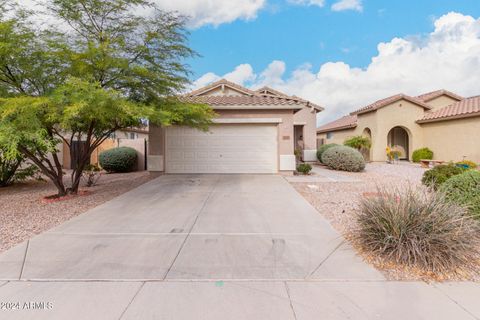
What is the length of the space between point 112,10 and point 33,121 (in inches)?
146

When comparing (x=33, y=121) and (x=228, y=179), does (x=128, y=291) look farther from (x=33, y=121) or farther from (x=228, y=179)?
(x=228, y=179)

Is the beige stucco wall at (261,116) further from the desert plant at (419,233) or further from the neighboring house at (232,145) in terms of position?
the desert plant at (419,233)

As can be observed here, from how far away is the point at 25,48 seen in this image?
652 centimetres

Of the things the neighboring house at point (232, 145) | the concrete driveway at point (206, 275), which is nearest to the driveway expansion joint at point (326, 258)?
the concrete driveway at point (206, 275)

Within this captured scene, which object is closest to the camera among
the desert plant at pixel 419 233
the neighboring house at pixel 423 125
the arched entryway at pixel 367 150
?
the desert plant at pixel 419 233

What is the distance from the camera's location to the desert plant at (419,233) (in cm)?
358

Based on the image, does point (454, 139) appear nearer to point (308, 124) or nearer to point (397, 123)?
point (397, 123)

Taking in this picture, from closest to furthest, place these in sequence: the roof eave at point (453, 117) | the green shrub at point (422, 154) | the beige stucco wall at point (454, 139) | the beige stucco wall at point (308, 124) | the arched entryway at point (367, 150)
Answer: the roof eave at point (453, 117) → the beige stucco wall at point (454, 139) → the green shrub at point (422, 154) → the arched entryway at point (367, 150) → the beige stucco wall at point (308, 124)

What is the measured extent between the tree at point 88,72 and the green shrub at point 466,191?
6.88 metres

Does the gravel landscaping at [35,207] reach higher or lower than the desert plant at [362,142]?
lower

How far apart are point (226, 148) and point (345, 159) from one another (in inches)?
271

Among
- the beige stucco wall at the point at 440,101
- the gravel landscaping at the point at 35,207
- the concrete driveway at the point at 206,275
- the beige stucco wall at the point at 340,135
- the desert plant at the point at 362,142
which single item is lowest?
the concrete driveway at the point at 206,275

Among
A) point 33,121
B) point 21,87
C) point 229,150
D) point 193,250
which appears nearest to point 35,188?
point 21,87

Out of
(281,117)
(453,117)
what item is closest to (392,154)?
(453,117)
